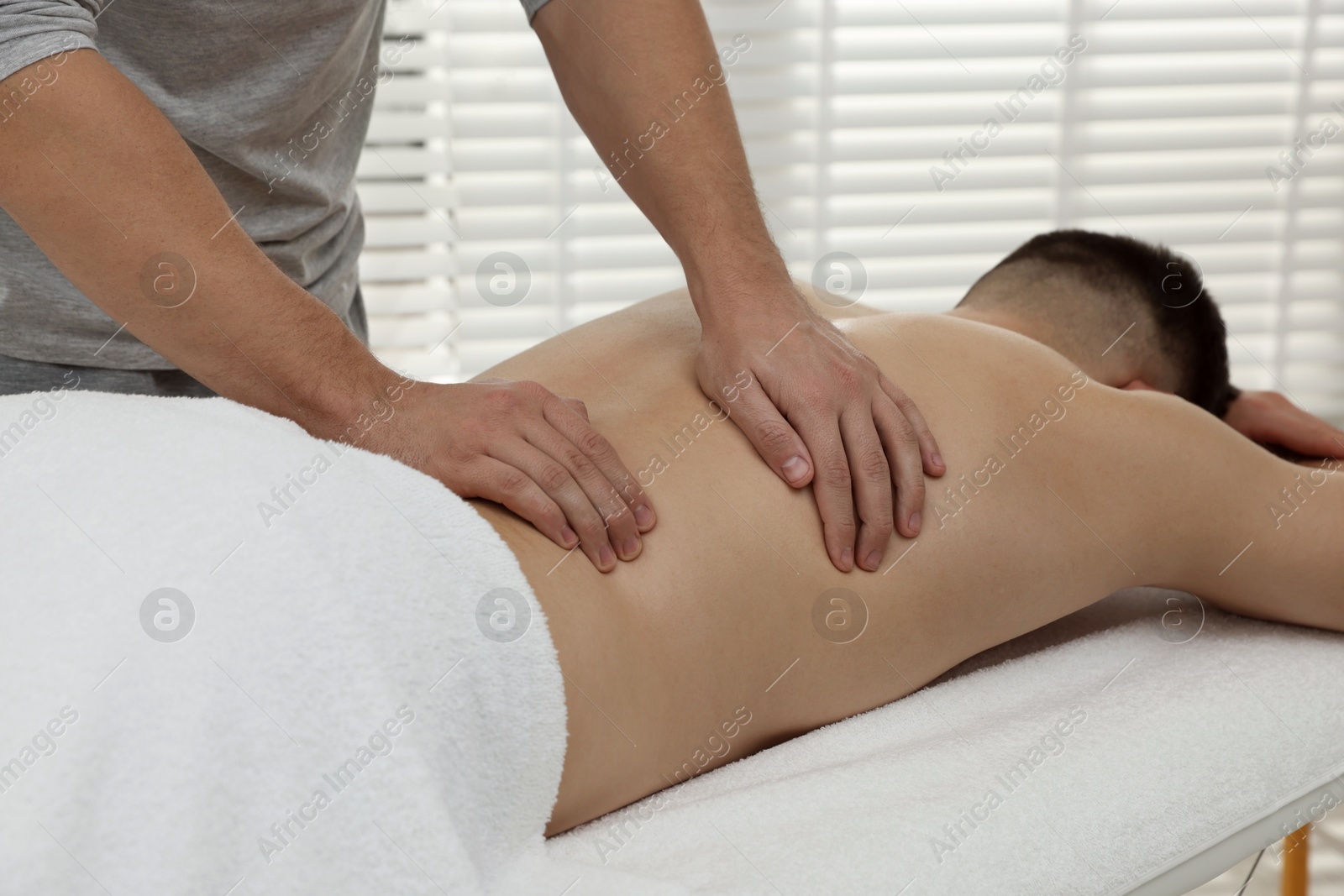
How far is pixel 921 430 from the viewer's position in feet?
3.16

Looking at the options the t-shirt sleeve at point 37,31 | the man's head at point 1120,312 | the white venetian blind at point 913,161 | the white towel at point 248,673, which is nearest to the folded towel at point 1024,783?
the white towel at point 248,673

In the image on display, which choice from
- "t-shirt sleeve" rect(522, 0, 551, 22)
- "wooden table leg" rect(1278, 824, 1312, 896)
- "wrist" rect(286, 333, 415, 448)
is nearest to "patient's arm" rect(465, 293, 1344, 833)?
"wrist" rect(286, 333, 415, 448)

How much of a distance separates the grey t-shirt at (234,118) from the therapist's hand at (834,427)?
21.1 inches

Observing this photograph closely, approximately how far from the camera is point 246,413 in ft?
2.48

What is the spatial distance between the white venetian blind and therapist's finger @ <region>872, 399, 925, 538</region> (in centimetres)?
144

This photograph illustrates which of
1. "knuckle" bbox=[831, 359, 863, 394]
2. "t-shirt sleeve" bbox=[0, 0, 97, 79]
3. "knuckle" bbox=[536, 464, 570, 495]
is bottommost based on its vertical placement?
"knuckle" bbox=[831, 359, 863, 394]

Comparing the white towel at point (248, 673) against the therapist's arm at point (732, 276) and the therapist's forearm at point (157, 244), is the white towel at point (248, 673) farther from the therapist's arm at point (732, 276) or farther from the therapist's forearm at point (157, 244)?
the therapist's arm at point (732, 276)

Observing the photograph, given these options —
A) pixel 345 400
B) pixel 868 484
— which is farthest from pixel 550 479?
pixel 868 484

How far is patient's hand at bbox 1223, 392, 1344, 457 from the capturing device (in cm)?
133

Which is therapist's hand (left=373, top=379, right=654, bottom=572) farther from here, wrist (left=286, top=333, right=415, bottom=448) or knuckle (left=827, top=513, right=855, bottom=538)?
knuckle (left=827, top=513, right=855, bottom=538)

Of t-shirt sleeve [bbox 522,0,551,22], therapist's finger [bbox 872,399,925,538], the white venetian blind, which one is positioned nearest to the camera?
therapist's finger [bbox 872,399,925,538]

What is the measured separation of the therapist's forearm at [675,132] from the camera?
1.05 m

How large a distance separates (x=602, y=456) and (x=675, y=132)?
43 cm

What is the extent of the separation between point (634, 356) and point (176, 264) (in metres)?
0.43
